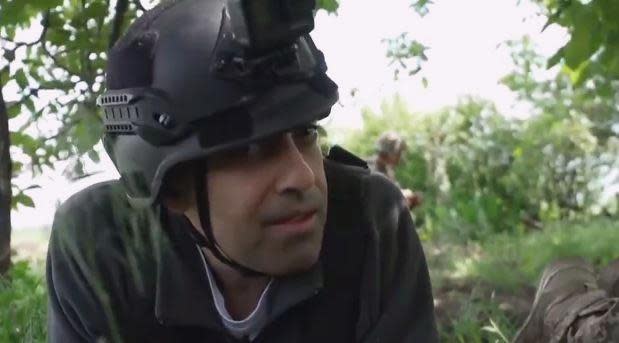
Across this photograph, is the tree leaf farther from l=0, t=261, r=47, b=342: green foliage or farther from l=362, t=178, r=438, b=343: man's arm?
l=362, t=178, r=438, b=343: man's arm

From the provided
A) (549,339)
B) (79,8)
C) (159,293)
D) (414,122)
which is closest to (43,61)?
(79,8)

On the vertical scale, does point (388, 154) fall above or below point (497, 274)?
above

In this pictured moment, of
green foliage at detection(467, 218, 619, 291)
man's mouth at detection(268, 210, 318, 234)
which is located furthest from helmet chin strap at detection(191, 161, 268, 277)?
green foliage at detection(467, 218, 619, 291)

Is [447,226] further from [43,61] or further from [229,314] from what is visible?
[229,314]

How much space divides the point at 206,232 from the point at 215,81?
294 millimetres

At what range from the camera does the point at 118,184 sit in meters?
2.31

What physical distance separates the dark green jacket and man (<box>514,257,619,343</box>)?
0.98 metres

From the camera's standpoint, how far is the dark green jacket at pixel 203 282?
2150mm

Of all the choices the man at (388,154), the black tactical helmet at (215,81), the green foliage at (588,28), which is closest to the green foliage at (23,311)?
the black tactical helmet at (215,81)

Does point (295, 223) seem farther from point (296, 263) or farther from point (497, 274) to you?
point (497, 274)

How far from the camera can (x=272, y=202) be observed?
1974 millimetres

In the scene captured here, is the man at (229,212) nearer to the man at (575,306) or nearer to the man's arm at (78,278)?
the man's arm at (78,278)

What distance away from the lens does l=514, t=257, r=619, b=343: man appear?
309cm

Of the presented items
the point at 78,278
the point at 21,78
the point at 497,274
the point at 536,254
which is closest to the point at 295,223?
the point at 78,278
